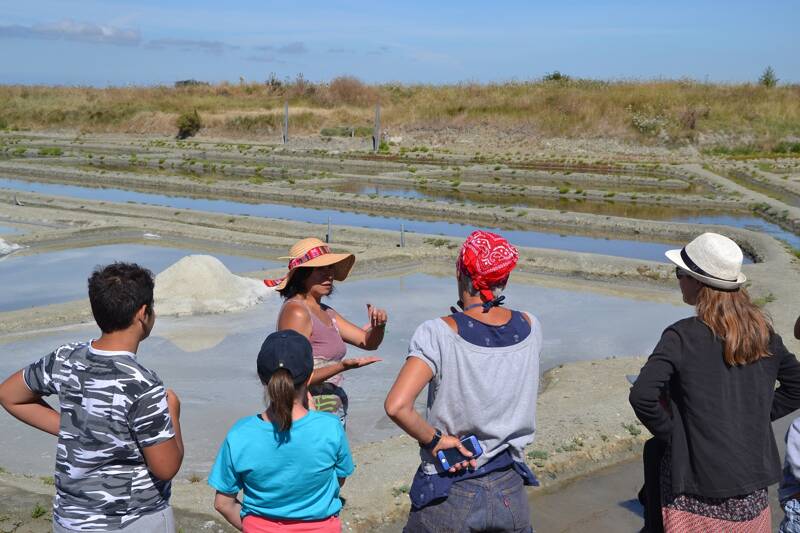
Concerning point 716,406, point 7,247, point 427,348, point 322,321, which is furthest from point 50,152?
point 716,406

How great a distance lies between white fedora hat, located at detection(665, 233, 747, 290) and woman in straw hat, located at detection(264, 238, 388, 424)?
1.17 meters

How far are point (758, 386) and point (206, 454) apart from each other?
4.31 meters

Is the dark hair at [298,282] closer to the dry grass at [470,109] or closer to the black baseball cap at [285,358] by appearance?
the black baseball cap at [285,358]

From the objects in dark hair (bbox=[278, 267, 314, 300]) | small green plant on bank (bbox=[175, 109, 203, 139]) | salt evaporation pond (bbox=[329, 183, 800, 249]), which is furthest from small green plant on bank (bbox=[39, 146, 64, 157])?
dark hair (bbox=[278, 267, 314, 300])

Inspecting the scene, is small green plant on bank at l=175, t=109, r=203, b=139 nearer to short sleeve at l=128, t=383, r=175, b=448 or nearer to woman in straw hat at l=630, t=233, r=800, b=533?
short sleeve at l=128, t=383, r=175, b=448

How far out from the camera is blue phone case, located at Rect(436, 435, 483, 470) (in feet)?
9.16

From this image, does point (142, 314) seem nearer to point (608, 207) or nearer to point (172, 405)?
point (172, 405)

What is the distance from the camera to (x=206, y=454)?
247 inches

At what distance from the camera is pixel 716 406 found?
2830 millimetres

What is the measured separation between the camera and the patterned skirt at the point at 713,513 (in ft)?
9.45

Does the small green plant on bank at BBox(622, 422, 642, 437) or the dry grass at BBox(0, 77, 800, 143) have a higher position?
the dry grass at BBox(0, 77, 800, 143)

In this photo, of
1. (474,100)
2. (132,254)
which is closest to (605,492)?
(132,254)

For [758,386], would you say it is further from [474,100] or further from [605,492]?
[474,100]

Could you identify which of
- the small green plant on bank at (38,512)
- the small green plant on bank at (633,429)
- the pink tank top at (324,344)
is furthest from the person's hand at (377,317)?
the small green plant on bank at (633,429)
